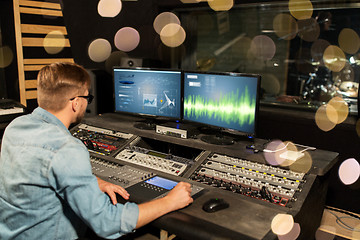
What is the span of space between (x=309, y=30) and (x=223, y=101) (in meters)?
3.31

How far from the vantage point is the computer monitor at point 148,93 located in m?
2.13

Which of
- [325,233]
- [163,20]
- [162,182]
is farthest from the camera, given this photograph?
[163,20]

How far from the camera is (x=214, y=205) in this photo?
4.39ft

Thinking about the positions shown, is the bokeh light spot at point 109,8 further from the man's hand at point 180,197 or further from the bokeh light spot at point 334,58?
the man's hand at point 180,197

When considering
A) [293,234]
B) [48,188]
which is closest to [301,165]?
[293,234]

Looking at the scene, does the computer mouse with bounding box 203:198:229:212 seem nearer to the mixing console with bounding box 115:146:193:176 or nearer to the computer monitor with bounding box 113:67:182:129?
the mixing console with bounding box 115:146:193:176

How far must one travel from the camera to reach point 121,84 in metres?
2.36

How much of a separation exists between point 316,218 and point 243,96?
745 millimetres

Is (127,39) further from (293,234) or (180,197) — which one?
(293,234)

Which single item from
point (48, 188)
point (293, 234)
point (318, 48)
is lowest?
point (293, 234)

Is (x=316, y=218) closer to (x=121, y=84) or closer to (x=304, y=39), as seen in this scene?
(x=121, y=84)

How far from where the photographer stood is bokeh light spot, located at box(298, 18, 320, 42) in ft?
14.2

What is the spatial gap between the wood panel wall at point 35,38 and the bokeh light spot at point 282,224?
3069 mm

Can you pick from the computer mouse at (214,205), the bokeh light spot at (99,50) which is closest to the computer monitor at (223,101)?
the computer mouse at (214,205)
